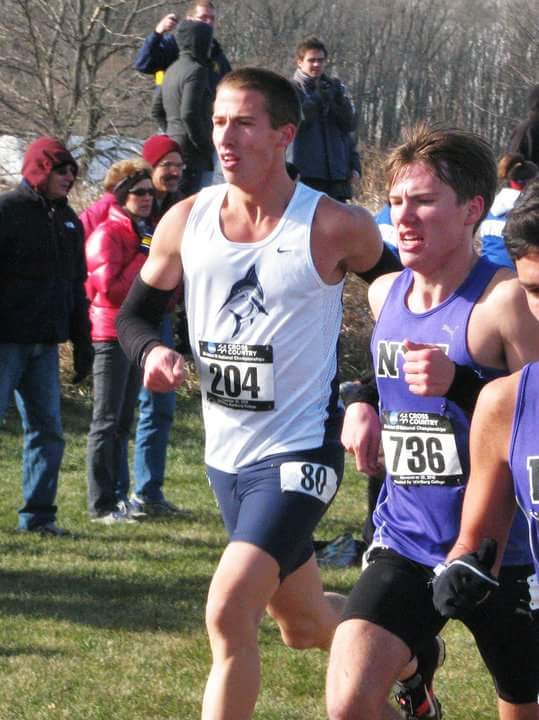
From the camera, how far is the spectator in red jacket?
8.47 meters

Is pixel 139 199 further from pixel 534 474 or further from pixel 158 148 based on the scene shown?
pixel 534 474

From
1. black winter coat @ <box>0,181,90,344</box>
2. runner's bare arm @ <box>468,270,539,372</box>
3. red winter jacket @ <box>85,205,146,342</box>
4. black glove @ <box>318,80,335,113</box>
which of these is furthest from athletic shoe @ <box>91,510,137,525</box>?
runner's bare arm @ <box>468,270,539,372</box>

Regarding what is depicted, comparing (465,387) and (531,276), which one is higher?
(531,276)

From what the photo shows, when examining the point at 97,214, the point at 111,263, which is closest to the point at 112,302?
the point at 111,263

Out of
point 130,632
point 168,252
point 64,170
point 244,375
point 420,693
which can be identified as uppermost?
point 168,252

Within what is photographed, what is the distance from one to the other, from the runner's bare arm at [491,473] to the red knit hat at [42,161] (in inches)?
202

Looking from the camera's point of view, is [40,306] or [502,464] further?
[40,306]

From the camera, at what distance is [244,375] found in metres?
4.53

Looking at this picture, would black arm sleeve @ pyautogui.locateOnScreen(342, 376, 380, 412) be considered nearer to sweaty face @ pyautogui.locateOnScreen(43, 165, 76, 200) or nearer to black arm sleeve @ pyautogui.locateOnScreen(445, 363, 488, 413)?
black arm sleeve @ pyautogui.locateOnScreen(445, 363, 488, 413)

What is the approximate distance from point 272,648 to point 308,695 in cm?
64

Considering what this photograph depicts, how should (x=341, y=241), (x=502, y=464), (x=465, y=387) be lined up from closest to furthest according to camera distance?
(x=502, y=464) → (x=465, y=387) → (x=341, y=241)

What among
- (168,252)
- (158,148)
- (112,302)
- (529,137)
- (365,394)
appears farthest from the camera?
(529,137)

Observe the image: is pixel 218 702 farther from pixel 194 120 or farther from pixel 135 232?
pixel 194 120

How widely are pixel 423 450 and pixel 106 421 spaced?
491 centimetres
